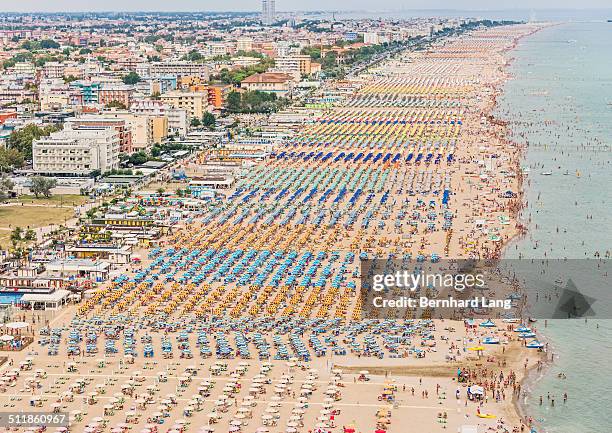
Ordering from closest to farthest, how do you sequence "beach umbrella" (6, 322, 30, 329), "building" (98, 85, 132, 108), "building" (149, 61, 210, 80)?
"beach umbrella" (6, 322, 30, 329)
"building" (98, 85, 132, 108)
"building" (149, 61, 210, 80)

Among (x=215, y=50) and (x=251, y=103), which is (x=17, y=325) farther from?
(x=215, y=50)

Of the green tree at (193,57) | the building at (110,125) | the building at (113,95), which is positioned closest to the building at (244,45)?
the green tree at (193,57)

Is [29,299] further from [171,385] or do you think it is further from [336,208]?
[336,208]

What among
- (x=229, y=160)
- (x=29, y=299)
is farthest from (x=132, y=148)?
(x=29, y=299)

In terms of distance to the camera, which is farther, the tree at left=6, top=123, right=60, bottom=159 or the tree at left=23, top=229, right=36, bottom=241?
the tree at left=6, top=123, right=60, bottom=159

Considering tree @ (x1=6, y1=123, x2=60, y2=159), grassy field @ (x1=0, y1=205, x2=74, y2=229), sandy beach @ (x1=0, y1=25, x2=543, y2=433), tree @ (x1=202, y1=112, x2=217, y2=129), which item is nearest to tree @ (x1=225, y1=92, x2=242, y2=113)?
tree @ (x1=202, y1=112, x2=217, y2=129)

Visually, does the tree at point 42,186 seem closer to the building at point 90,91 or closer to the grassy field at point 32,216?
the grassy field at point 32,216

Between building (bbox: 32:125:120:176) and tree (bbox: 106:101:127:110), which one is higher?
building (bbox: 32:125:120:176)

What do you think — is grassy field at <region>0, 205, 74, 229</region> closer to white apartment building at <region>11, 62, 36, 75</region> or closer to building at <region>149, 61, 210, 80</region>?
building at <region>149, 61, 210, 80</region>
